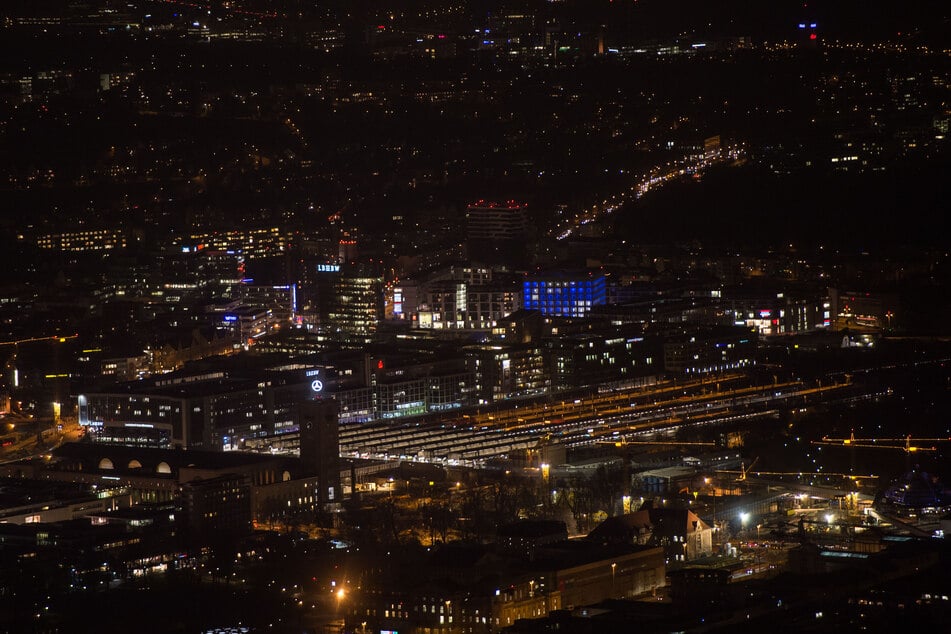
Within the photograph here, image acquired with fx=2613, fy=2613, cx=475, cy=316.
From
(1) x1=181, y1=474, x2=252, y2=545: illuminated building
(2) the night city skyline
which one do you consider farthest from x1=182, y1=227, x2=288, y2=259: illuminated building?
(1) x1=181, y1=474, x2=252, y2=545: illuminated building

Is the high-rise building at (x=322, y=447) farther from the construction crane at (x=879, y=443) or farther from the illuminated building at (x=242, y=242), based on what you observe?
the illuminated building at (x=242, y=242)

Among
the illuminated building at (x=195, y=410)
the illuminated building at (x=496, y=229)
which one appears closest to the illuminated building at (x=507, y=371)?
the illuminated building at (x=195, y=410)

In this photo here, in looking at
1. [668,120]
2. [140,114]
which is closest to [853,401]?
[668,120]

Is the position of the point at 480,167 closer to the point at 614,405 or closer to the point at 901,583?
the point at 614,405

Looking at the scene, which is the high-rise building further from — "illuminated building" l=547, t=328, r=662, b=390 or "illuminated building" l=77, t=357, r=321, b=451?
"illuminated building" l=547, t=328, r=662, b=390

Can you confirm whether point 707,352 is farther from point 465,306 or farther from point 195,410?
point 195,410

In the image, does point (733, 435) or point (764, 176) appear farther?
point (764, 176)
